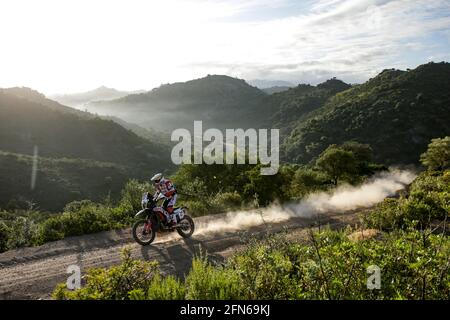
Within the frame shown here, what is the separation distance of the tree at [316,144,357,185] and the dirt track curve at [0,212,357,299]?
20824mm

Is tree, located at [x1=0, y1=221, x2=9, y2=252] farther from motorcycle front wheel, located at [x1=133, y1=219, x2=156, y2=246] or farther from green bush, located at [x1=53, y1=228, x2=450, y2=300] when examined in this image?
green bush, located at [x1=53, y1=228, x2=450, y2=300]

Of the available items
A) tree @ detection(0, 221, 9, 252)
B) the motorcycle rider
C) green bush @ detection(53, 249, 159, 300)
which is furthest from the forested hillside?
green bush @ detection(53, 249, 159, 300)

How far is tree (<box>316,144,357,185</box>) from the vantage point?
35562mm

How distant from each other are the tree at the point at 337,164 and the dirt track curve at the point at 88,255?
20.8 meters

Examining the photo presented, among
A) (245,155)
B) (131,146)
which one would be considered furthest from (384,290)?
(131,146)

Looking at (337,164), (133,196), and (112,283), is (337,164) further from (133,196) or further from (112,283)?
(112,283)

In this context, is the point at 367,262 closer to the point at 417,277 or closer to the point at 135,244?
the point at 417,277

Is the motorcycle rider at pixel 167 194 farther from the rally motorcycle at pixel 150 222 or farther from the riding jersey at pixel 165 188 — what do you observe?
the rally motorcycle at pixel 150 222

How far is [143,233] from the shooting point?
13195 mm

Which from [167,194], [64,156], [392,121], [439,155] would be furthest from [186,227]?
[392,121]

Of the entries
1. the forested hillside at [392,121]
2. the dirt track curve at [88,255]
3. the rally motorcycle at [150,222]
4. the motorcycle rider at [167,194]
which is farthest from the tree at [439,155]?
the forested hillside at [392,121]

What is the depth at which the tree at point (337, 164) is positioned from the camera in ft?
117

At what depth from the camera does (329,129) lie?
106m

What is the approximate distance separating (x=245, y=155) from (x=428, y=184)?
37.0 feet
